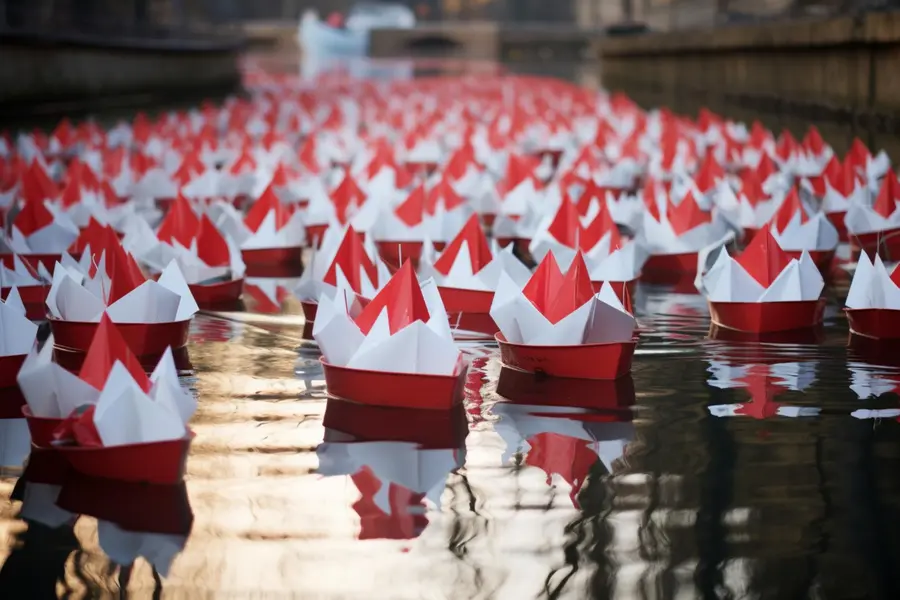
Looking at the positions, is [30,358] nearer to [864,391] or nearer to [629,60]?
[864,391]

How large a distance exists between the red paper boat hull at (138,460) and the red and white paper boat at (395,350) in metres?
0.53

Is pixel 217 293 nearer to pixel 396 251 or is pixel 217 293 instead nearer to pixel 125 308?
pixel 125 308

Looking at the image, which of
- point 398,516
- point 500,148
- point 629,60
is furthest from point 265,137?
point 629,60

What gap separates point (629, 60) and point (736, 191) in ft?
45.9

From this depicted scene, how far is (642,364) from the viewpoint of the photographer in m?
3.58

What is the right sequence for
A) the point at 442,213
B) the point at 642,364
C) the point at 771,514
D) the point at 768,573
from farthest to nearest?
the point at 442,213 → the point at 642,364 → the point at 771,514 → the point at 768,573

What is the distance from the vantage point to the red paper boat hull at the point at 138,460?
2492mm

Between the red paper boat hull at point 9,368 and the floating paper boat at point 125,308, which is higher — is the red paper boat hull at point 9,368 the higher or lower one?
the lower one

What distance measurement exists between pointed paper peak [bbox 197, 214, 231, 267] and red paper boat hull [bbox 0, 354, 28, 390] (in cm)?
135

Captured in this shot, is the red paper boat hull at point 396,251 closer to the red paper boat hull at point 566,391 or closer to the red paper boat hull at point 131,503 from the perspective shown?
the red paper boat hull at point 566,391

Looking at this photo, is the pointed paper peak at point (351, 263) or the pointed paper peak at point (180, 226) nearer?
the pointed paper peak at point (351, 263)

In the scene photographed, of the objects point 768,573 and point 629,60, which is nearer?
point 768,573

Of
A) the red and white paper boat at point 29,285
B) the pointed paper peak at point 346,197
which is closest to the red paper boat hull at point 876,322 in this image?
the red and white paper boat at point 29,285

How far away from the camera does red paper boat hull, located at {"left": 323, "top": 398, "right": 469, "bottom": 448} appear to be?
2869 millimetres
